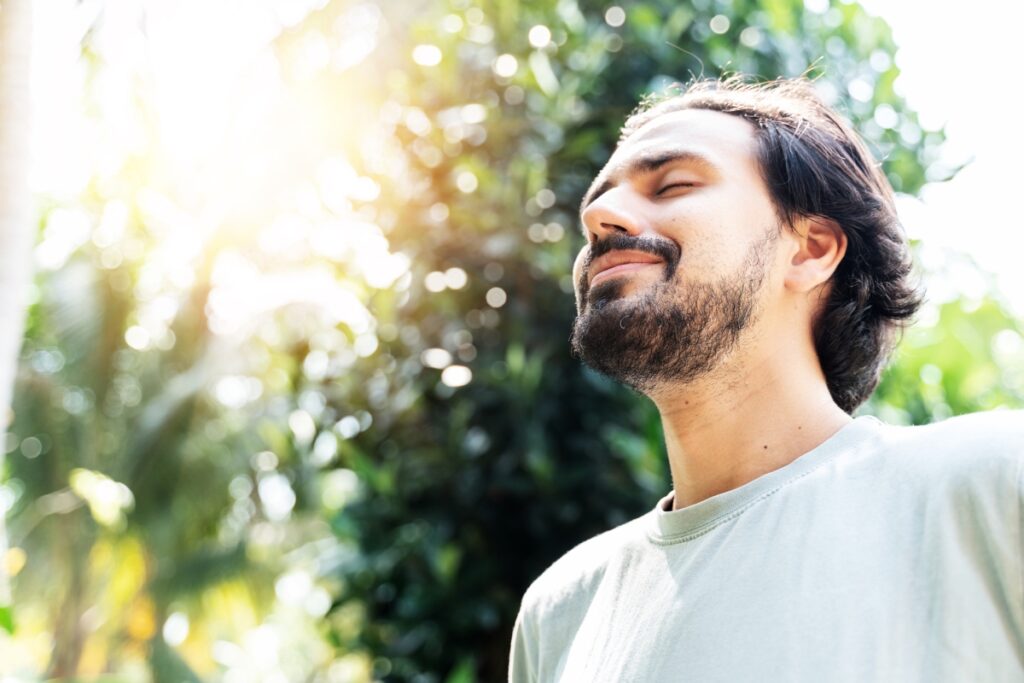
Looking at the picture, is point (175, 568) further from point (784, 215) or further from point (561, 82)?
point (784, 215)

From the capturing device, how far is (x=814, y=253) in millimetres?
1838

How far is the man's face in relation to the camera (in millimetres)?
1637

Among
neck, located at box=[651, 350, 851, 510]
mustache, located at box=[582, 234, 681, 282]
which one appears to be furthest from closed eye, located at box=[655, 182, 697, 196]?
neck, located at box=[651, 350, 851, 510]

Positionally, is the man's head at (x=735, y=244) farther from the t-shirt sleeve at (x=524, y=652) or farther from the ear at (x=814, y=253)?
the t-shirt sleeve at (x=524, y=652)

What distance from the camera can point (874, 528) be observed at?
4.25ft

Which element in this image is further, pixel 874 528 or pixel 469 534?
pixel 469 534

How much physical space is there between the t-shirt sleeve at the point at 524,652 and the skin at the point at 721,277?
0.40 metres

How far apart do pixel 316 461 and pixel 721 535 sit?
95.8 inches

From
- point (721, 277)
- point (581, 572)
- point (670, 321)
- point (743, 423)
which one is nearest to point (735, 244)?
point (721, 277)

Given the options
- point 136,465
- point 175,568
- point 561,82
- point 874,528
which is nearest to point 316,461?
point 561,82

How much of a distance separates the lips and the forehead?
0.20m

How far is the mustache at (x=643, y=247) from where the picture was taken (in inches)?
64.9

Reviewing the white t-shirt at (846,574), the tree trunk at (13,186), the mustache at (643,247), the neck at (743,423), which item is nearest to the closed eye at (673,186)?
the mustache at (643,247)

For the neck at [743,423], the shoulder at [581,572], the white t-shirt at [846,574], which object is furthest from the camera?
the shoulder at [581,572]
